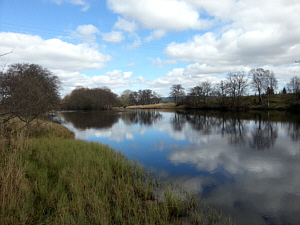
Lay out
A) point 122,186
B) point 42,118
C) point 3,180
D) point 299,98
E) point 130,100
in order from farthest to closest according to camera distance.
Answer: point 130,100
point 299,98
point 42,118
point 122,186
point 3,180

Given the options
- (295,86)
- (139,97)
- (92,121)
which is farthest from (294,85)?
(139,97)

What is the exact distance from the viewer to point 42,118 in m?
15.4

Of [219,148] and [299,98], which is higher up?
[299,98]

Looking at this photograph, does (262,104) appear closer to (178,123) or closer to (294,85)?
(294,85)

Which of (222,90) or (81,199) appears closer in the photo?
(81,199)

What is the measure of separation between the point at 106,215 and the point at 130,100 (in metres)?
108

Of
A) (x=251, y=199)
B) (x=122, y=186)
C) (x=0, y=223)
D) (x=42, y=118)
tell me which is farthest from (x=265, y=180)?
(x=42, y=118)

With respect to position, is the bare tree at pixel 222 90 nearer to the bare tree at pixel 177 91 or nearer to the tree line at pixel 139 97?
the bare tree at pixel 177 91

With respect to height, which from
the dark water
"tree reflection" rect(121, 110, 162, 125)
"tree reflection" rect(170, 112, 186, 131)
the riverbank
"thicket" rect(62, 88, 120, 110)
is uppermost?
"thicket" rect(62, 88, 120, 110)

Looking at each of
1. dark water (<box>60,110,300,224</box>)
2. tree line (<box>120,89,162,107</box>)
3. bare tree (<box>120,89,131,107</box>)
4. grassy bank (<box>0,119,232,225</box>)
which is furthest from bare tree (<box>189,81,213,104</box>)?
grassy bank (<box>0,119,232,225</box>)

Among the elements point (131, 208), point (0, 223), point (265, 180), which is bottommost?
point (265, 180)

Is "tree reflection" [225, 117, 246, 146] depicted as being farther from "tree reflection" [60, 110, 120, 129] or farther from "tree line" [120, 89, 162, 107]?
"tree line" [120, 89, 162, 107]

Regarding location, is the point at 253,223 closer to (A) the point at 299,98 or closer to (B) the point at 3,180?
(B) the point at 3,180

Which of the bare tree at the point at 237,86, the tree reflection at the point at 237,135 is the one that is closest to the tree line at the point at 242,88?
the bare tree at the point at 237,86
